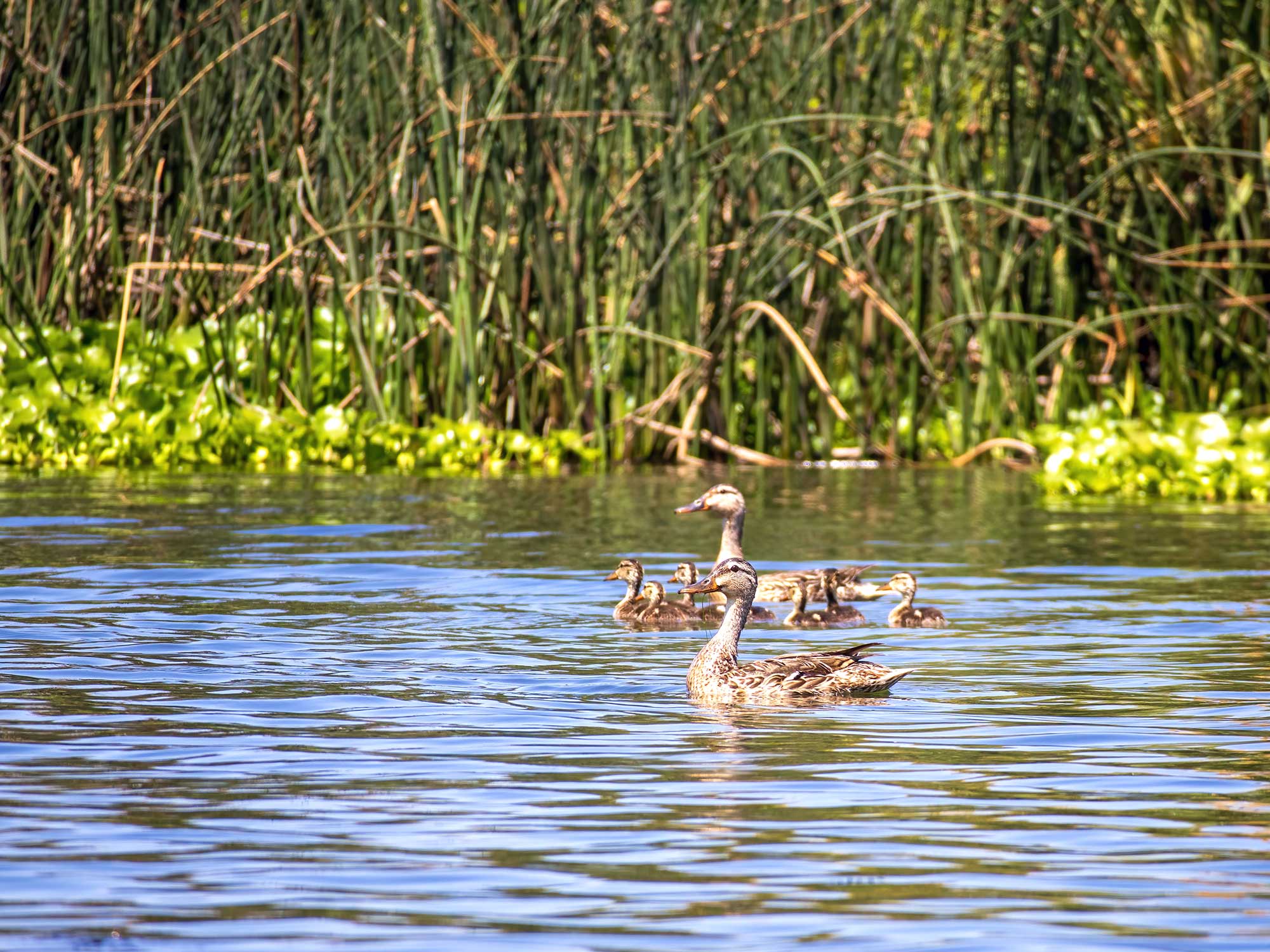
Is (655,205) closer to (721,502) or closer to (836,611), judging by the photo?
(836,611)

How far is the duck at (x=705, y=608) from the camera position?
34.4 ft

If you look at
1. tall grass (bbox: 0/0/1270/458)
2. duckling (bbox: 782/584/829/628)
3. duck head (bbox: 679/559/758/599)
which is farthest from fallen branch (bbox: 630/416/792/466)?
duck head (bbox: 679/559/758/599)

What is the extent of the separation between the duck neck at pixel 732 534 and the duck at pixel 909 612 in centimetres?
72

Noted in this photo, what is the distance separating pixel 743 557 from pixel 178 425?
24.4ft

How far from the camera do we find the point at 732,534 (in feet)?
34.2

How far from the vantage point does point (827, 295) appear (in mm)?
17578

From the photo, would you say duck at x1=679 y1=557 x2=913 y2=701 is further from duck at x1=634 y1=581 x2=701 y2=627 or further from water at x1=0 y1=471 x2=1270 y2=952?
duck at x1=634 y1=581 x2=701 y2=627

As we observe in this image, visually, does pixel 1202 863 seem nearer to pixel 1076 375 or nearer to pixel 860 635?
pixel 860 635

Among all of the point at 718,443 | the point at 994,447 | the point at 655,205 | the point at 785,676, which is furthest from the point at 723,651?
the point at 994,447

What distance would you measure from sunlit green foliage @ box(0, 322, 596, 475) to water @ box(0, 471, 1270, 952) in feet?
13.0

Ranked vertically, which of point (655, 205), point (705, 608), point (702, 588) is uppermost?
point (655, 205)

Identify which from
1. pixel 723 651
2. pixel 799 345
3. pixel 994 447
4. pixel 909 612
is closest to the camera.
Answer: pixel 723 651

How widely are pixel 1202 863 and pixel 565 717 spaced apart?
2.60m

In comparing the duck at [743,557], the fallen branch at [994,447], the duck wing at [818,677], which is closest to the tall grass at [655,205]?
the fallen branch at [994,447]
